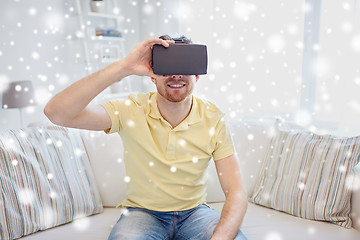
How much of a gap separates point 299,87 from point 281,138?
0.98 meters

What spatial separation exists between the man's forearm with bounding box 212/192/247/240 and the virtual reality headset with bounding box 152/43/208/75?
50 cm

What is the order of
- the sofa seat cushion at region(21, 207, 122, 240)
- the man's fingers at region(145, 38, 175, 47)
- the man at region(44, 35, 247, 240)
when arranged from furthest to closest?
the sofa seat cushion at region(21, 207, 122, 240) → the man at region(44, 35, 247, 240) → the man's fingers at region(145, 38, 175, 47)

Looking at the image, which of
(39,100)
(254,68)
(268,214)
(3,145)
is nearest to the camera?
(3,145)

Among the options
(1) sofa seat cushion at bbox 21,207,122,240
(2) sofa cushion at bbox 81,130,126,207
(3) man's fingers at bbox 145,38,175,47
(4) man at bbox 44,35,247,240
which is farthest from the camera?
(2) sofa cushion at bbox 81,130,126,207

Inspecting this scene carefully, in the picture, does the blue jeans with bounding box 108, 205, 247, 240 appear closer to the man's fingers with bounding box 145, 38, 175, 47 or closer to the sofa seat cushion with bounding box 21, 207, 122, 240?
the sofa seat cushion with bounding box 21, 207, 122, 240

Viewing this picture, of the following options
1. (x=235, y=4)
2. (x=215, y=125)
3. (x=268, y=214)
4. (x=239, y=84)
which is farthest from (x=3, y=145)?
(x=235, y=4)

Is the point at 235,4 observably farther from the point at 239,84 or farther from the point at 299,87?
the point at 299,87

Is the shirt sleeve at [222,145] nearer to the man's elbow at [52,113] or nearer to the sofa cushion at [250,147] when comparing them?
the sofa cushion at [250,147]

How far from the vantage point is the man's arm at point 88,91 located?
1060mm

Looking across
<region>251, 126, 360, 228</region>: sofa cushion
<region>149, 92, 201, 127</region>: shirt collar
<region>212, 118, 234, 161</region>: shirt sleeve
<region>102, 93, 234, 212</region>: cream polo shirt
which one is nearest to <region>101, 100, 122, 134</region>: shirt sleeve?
<region>102, 93, 234, 212</region>: cream polo shirt

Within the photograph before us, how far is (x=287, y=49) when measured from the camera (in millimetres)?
2543

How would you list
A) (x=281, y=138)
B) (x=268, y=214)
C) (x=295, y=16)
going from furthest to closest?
(x=295, y=16) → (x=281, y=138) → (x=268, y=214)

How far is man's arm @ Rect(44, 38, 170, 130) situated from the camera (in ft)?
3.48

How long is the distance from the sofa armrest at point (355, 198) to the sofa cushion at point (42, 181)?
1.12m
